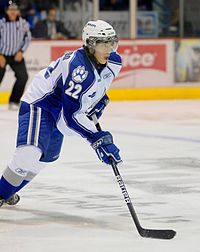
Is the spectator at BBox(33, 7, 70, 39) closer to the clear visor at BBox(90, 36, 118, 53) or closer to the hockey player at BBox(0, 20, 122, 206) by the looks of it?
the hockey player at BBox(0, 20, 122, 206)

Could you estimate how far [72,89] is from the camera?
463 centimetres

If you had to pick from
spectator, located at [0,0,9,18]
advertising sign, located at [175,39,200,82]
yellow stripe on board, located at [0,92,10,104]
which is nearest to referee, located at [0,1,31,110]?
yellow stripe on board, located at [0,92,10,104]

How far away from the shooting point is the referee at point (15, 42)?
1133 centimetres

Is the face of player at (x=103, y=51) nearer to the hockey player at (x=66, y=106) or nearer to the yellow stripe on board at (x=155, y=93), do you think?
the hockey player at (x=66, y=106)

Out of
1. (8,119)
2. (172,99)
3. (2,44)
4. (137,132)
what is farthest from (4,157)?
(172,99)

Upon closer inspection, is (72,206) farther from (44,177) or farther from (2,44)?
(2,44)

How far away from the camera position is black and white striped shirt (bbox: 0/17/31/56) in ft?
37.3

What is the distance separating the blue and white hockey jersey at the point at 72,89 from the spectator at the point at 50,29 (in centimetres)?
758

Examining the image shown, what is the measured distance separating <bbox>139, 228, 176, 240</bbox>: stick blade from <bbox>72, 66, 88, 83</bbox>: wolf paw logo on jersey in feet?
2.46

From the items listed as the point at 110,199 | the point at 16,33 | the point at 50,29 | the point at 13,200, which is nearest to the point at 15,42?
the point at 16,33

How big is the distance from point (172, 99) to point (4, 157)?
5.41 m

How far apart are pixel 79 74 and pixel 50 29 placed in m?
8.06

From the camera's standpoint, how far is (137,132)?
9.01 m

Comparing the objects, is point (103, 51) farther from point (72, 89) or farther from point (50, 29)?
point (50, 29)
